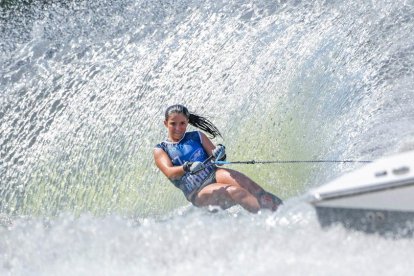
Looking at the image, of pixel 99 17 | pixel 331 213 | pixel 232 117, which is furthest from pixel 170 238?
pixel 99 17

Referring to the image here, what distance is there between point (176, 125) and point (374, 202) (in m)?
2.27

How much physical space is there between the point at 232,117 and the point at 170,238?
10.5 feet

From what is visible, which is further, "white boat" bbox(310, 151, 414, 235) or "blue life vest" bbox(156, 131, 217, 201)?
"blue life vest" bbox(156, 131, 217, 201)

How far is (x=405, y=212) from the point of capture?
14.1 feet

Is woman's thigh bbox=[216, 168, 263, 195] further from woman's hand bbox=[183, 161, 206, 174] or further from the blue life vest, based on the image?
woman's hand bbox=[183, 161, 206, 174]

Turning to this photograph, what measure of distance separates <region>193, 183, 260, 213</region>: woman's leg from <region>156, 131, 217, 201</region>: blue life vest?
8 cm

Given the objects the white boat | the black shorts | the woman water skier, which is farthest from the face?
the white boat

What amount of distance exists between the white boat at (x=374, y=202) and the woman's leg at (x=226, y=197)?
57.9 inches

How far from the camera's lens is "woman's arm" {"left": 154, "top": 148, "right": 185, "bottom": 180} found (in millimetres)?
5973

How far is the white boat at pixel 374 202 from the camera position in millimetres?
4305

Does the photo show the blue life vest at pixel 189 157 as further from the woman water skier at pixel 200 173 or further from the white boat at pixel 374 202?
the white boat at pixel 374 202

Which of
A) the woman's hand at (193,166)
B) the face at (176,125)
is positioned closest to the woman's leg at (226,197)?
the woman's hand at (193,166)

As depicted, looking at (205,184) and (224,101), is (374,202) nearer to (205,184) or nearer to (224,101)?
(205,184)

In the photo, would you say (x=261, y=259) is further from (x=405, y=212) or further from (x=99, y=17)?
(x=99, y=17)
